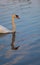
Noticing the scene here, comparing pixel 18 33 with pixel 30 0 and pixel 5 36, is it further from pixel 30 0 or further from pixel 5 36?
pixel 30 0

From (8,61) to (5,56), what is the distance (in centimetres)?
56

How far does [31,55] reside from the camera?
8.81 meters

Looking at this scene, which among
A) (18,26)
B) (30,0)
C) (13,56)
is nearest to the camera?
(13,56)

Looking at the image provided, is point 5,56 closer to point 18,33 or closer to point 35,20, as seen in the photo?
point 18,33

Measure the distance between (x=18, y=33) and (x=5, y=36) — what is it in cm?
82

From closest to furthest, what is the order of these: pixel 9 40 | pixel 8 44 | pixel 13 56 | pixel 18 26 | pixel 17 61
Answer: pixel 17 61 → pixel 13 56 → pixel 8 44 → pixel 9 40 → pixel 18 26

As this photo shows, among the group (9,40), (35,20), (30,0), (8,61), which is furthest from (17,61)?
(30,0)

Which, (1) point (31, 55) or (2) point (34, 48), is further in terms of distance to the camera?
(2) point (34, 48)

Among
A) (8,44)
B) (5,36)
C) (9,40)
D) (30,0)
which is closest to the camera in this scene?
(8,44)

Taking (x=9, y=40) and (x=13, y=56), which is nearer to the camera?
(x=13, y=56)

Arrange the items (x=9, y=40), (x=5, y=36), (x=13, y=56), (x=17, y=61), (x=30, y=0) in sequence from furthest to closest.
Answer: (x=30, y=0), (x=5, y=36), (x=9, y=40), (x=13, y=56), (x=17, y=61)

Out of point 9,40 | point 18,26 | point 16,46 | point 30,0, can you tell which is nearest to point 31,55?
point 16,46

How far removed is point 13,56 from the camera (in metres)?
8.77

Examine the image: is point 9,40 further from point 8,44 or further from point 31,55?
point 31,55
